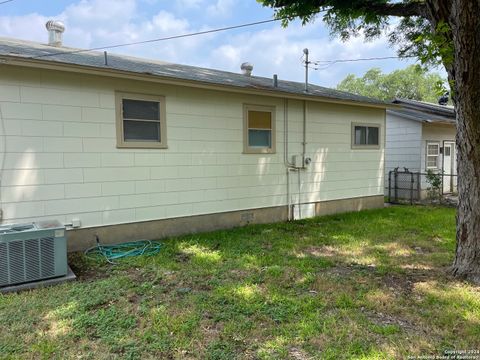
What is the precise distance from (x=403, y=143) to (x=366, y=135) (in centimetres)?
316

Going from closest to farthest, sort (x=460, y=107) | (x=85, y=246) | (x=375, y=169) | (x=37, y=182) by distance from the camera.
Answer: (x=460, y=107) < (x=37, y=182) < (x=85, y=246) < (x=375, y=169)

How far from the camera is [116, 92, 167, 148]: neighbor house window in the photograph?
17.1ft

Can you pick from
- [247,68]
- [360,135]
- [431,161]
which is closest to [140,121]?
[360,135]

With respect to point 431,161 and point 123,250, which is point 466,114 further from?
point 431,161

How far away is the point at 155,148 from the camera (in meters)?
5.57

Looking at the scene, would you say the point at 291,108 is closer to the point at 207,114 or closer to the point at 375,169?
the point at 207,114

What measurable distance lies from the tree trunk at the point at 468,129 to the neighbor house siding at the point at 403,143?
7.60 m

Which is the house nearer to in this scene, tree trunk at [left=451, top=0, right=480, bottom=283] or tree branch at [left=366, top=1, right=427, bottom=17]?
tree branch at [left=366, top=1, right=427, bottom=17]

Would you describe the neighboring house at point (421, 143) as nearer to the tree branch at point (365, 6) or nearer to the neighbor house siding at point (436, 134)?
the neighbor house siding at point (436, 134)

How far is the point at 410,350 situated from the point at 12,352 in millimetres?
2891

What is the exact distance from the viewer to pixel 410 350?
8.08ft

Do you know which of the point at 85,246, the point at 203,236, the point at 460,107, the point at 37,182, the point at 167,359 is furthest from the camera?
the point at 203,236

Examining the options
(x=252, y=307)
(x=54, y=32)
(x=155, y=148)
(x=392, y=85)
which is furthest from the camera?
(x=392, y=85)

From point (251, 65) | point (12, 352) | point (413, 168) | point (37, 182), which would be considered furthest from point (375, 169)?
point (12, 352)
